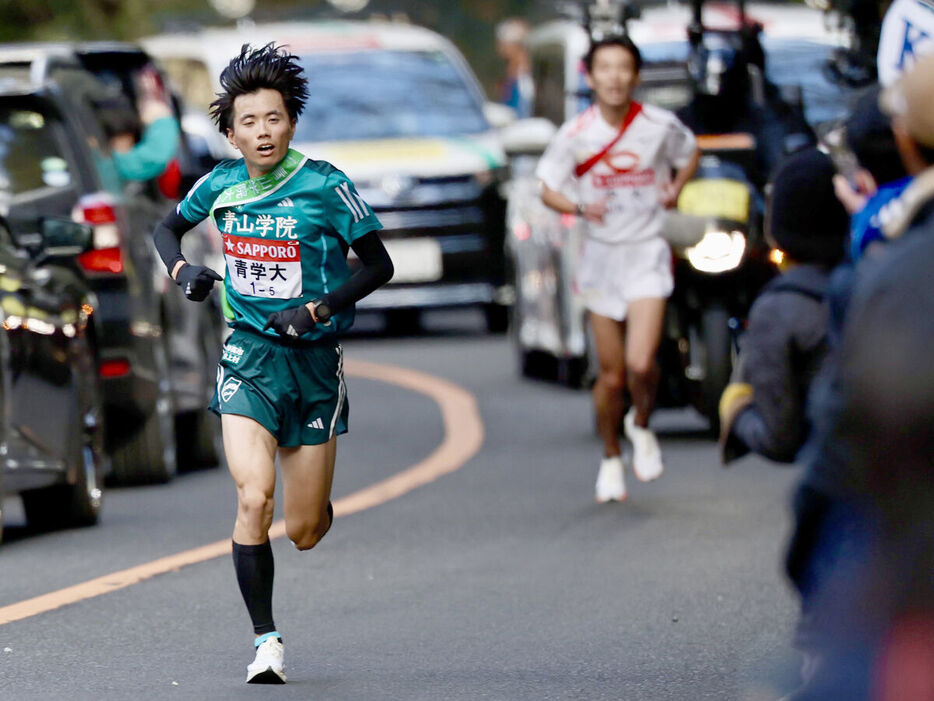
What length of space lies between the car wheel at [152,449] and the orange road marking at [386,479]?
1.06m

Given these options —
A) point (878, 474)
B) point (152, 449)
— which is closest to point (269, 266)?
point (878, 474)

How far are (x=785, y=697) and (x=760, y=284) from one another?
9.03 m

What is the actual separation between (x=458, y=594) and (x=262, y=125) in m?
2.16

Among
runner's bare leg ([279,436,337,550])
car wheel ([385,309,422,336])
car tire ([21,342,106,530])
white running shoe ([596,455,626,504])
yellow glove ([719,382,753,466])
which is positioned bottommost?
car wheel ([385,309,422,336])

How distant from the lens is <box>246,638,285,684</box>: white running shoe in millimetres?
6637

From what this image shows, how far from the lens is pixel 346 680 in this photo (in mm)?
6742

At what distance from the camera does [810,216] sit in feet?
16.5

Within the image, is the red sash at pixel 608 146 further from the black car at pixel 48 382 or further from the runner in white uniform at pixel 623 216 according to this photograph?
the black car at pixel 48 382

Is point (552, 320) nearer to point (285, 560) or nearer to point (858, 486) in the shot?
point (285, 560)

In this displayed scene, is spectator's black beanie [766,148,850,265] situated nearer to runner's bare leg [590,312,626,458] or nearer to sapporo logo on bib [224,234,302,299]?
sapporo logo on bib [224,234,302,299]

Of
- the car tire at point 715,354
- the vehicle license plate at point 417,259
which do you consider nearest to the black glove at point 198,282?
the car tire at point 715,354

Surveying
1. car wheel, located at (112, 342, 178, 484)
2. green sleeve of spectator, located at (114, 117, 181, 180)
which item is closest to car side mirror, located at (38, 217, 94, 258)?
car wheel, located at (112, 342, 178, 484)

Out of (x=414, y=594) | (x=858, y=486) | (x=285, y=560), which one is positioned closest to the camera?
(x=858, y=486)

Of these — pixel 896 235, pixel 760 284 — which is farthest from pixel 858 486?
pixel 760 284
